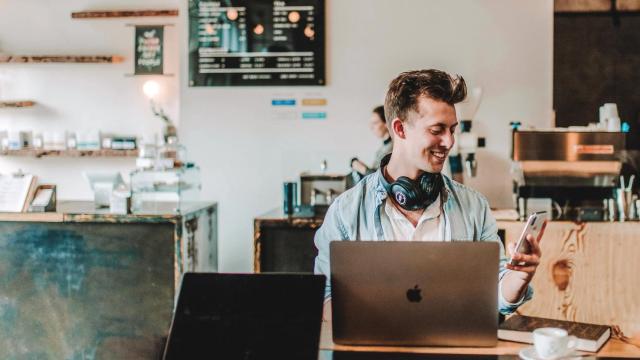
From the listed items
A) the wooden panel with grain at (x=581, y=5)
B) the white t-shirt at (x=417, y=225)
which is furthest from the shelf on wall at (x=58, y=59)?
the white t-shirt at (x=417, y=225)

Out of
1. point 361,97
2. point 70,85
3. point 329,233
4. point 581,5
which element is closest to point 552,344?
point 329,233

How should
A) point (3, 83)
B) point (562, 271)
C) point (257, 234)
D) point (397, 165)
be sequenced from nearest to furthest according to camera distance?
1. point (397, 165)
2. point (562, 271)
3. point (257, 234)
4. point (3, 83)

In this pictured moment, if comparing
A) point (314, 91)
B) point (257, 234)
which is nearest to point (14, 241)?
point (257, 234)

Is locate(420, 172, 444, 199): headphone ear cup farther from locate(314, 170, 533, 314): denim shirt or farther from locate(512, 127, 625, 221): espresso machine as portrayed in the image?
locate(512, 127, 625, 221): espresso machine

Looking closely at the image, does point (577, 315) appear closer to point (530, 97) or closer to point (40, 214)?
point (530, 97)

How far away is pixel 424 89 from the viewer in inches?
76.7

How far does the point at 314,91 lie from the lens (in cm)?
450

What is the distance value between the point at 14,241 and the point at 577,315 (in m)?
2.95

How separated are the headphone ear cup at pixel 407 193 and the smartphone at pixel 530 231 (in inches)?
17.2

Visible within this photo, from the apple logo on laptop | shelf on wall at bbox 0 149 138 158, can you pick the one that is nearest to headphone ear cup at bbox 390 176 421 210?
the apple logo on laptop

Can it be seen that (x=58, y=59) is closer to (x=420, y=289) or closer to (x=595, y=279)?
(x=595, y=279)

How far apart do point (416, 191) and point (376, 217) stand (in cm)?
16

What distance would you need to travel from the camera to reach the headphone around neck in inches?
76.1

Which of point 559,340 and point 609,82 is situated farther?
point 609,82
